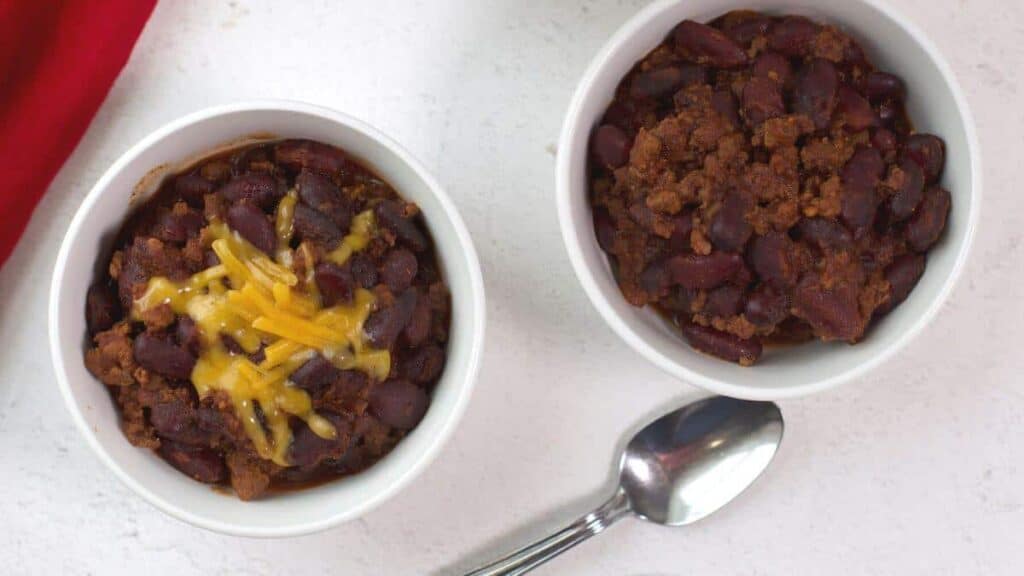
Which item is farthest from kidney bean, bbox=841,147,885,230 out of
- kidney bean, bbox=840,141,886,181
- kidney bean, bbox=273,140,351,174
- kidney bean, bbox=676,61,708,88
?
kidney bean, bbox=273,140,351,174

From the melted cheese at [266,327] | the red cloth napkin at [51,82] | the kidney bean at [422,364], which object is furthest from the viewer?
the red cloth napkin at [51,82]

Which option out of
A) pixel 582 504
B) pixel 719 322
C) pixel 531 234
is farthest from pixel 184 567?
pixel 719 322

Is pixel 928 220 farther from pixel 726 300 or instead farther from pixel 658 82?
pixel 658 82

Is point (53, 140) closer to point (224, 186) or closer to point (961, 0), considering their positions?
point (224, 186)

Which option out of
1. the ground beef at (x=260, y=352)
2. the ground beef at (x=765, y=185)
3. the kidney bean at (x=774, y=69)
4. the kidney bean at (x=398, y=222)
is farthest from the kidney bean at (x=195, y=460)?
the kidney bean at (x=774, y=69)

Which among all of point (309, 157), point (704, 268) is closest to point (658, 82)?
point (704, 268)

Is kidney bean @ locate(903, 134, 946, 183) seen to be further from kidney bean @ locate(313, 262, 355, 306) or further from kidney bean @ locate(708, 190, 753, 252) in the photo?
kidney bean @ locate(313, 262, 355, 306)

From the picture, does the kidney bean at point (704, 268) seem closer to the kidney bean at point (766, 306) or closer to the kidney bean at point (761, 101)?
the kidney bean at point (766, 306)
